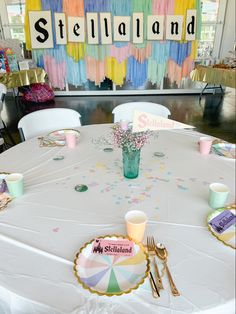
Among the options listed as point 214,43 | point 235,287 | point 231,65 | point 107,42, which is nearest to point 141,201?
point 235,287

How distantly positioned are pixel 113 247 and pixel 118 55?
15.3 feet

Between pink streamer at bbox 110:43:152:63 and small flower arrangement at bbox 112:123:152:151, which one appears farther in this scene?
pink streamer at bbox 110:43:152:63

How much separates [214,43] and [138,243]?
18.1 feet

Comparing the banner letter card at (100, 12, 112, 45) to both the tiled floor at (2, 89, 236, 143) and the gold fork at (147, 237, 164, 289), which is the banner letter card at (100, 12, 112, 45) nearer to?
the tiled floor at (2, 89, 236, 143)

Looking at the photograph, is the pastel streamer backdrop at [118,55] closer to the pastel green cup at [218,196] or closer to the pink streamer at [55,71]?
the pink streamer at [55,71]

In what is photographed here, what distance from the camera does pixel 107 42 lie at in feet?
15.5

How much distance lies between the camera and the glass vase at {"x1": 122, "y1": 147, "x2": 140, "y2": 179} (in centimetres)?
107

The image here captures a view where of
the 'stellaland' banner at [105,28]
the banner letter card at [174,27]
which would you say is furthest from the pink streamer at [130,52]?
the banner letter card at [174,27]

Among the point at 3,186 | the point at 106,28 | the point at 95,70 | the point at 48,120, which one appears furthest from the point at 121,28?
the point at 3,186

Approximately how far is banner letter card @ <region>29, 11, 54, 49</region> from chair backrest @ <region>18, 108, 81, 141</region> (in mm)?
3367

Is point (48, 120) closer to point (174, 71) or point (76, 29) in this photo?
point (76, 29)

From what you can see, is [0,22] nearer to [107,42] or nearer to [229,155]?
[107,42]

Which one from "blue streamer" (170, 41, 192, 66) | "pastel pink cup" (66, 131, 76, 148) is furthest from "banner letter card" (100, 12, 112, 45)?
"pastel pink cup" (66, 131, 76, 148)

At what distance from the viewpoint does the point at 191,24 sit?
4.66m
